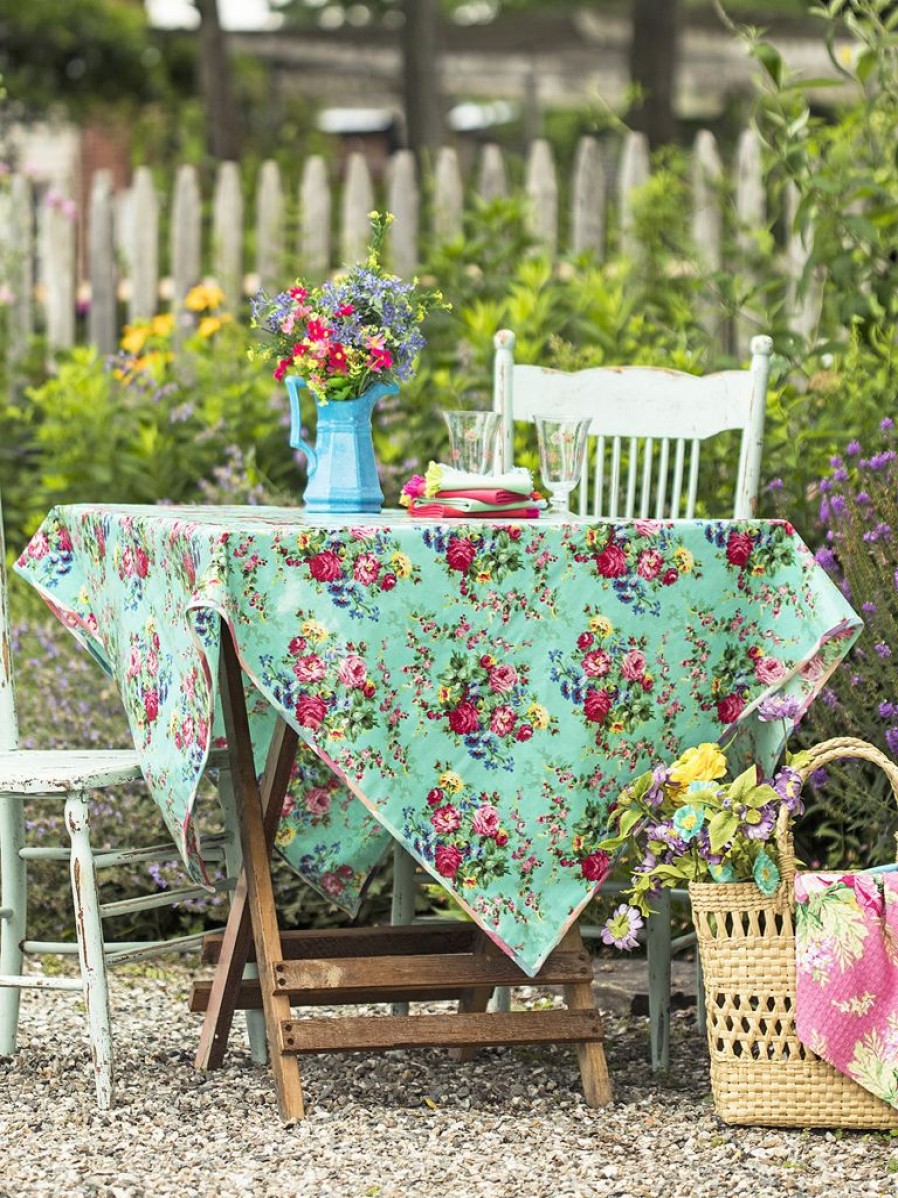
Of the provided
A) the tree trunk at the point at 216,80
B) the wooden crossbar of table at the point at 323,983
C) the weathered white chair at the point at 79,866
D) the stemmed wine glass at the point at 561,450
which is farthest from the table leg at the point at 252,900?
the tree trunk at the point at 216,80

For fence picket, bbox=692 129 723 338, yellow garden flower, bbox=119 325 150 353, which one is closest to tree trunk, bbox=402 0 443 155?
fence picket, bbox=692 129 723 338

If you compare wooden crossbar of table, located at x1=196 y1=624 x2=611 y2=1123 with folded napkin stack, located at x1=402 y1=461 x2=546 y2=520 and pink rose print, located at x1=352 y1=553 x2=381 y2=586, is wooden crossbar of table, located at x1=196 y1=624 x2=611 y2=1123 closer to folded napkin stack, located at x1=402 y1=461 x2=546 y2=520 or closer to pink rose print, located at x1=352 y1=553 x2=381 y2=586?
pink rose print, located at x1=352 y1=553 x2=381 y2=586

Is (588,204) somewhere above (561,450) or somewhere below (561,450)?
above

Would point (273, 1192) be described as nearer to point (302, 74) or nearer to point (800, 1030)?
point (800, 1030)

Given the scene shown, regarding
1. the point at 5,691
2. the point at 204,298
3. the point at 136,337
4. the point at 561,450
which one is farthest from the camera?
the point at 204,298

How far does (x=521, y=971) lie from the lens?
10.5 feet

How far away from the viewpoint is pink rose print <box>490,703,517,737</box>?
305 cm

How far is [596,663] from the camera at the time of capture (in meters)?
3.09

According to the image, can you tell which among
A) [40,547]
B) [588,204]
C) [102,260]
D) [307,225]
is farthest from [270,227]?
[40,547]

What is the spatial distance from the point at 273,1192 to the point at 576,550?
1.12 meters

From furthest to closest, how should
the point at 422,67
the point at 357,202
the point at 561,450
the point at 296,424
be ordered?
1. the point at 422,67
2. the point at 357,202
3. the point at 296,424
4. the point at 561,450

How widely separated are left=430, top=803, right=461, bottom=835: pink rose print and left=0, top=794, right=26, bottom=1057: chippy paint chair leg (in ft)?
3.04

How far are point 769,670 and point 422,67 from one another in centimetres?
907

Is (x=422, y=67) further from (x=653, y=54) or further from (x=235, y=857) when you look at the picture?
(x=235, y=857)
